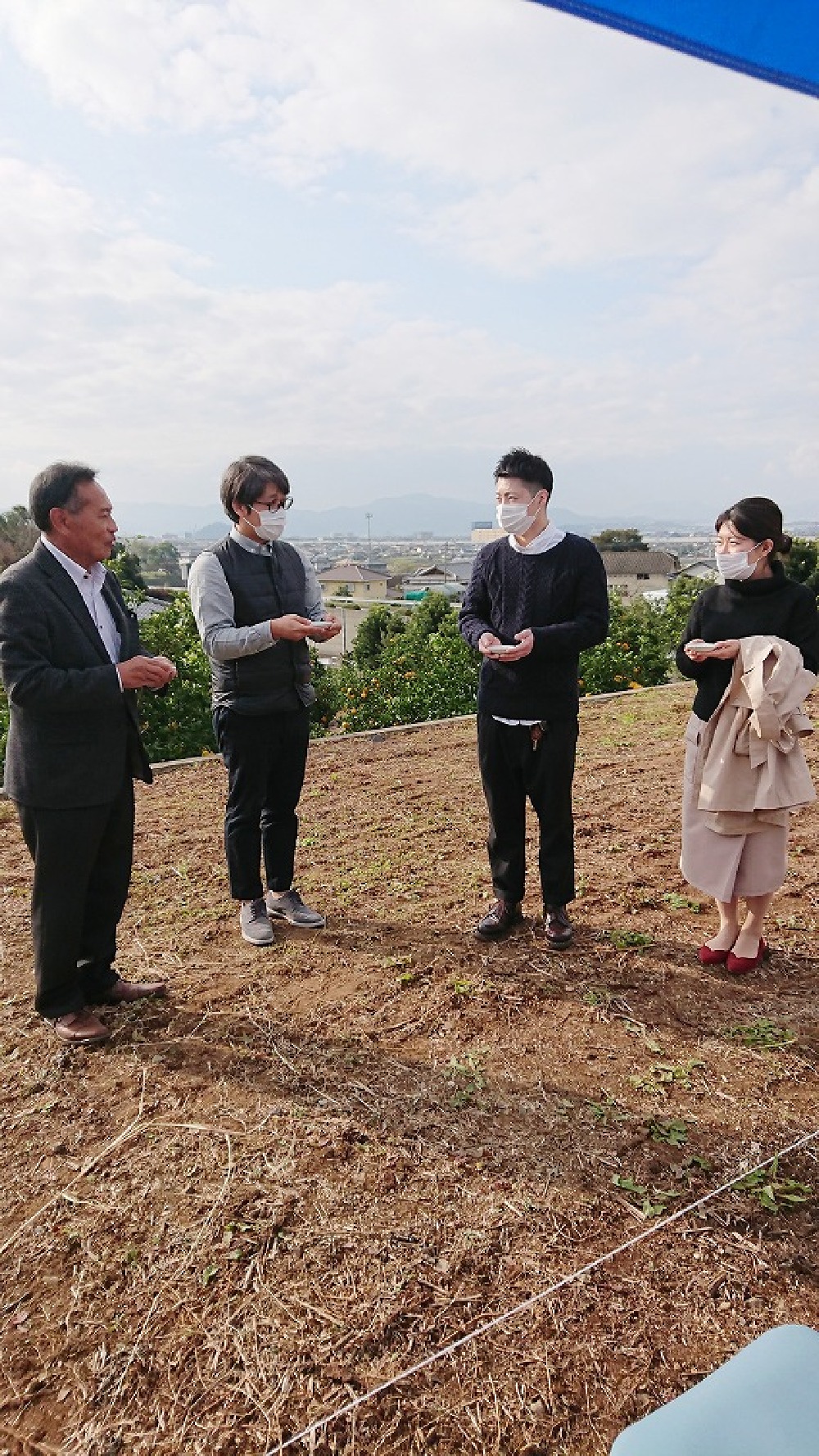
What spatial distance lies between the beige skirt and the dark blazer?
1914 mm

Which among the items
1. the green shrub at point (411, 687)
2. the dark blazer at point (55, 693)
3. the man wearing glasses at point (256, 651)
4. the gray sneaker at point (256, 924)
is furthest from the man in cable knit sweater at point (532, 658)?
the green shrub at point (411, 687)

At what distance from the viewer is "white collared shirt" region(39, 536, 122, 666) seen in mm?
2477

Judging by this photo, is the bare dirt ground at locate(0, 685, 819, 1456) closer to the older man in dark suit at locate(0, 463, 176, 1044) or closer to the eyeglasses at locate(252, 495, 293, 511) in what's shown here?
the older man in dark suit at locate(0, 463, 176, 1044)

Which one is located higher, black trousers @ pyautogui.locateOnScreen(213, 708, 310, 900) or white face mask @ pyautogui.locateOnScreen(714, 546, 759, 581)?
white face mask @ pyautogui.locateOnScreen(714, 546, 759, 581)

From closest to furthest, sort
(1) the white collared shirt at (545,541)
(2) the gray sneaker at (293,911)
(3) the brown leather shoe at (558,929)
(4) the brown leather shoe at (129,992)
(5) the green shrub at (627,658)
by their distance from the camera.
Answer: (4) the brown leather shoe at (129,992) < (1) the white collared shirt at (545,541) < (3) the brown leather shoe at (558,929) < (2) the gray sneaker at (293,911) < (5) the green shrub at (627,658)

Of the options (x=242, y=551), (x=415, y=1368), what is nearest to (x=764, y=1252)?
(x=415, y=1368)

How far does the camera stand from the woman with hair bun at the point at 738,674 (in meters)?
2.70

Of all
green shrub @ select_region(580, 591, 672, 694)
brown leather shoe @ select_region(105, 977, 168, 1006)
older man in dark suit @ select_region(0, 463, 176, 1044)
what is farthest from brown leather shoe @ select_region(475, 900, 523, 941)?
green shrub @ select_region(580, 591, 672, 694)

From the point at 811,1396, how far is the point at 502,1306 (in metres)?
0.80

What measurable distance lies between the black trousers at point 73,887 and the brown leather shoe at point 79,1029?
60mm

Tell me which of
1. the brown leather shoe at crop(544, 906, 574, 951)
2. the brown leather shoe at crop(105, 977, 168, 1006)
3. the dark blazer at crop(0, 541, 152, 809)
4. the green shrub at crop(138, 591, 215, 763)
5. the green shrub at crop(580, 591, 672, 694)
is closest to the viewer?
the dark blazer at crop(0, 541, 152, 809)

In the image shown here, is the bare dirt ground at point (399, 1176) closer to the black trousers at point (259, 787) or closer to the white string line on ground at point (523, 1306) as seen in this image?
the white string line on ground at point (523, 1306)

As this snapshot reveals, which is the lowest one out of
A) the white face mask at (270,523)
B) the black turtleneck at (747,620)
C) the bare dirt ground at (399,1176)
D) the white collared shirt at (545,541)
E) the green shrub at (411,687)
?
the bare dirt ground at (399,1176)

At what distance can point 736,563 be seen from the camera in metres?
2.71
